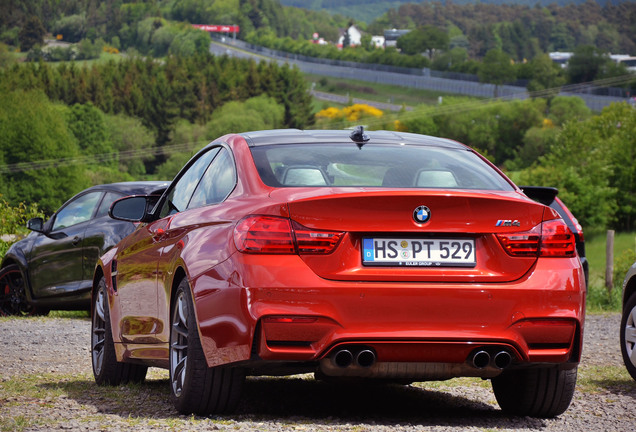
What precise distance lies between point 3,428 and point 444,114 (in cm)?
18642

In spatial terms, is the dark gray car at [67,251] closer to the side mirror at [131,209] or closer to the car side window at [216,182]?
the side mirror at [131,209]

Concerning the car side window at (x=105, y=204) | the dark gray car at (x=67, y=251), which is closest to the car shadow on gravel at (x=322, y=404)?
the dark gray car at (x=67, y=251)

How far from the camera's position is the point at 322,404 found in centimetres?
649

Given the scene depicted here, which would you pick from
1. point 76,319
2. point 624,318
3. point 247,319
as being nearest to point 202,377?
point 247,319

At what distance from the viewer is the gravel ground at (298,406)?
5434mm

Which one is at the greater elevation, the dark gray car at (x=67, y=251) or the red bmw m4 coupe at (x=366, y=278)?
the red bmw m4 coupe at (x=366, y=278)

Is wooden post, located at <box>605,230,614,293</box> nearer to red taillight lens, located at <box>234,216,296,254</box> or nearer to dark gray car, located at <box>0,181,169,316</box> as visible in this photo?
dark gray car, located at <box>0,181,169,316</box>

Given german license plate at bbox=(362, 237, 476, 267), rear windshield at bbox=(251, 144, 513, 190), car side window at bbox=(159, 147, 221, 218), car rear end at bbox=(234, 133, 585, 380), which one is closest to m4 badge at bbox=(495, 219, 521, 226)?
car rear end at bbox=(234, 133, 585, 380)

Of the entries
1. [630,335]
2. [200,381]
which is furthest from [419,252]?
[630,335]

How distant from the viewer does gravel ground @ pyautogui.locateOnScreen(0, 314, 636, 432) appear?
17.8 ft

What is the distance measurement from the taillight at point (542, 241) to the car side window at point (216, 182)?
1418 mm

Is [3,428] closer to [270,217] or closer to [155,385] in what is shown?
[270,217]

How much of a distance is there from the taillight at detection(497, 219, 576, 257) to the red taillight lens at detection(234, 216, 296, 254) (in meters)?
1.00

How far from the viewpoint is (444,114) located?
189 m
